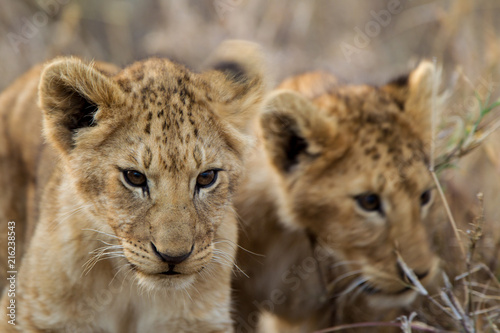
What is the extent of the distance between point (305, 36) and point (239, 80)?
14.6ft

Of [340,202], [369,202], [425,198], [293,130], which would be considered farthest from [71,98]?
[425,198]

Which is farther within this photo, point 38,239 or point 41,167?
point 41,167

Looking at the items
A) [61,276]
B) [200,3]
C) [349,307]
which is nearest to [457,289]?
[349,307]

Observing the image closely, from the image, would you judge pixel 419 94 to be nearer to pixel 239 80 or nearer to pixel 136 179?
pixel 239 80

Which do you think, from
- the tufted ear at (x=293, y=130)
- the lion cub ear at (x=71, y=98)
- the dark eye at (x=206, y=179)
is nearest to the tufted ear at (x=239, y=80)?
the tufted ear at (x=293, y=130)

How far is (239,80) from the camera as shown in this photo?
3.30 m

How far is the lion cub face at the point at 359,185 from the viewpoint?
3.68m

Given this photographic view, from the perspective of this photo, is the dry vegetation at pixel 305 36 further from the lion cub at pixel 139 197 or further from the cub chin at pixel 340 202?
the lion cub at pixel 139 197

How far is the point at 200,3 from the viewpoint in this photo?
24.9 ft

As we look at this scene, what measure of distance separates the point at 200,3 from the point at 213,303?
508 centimetres

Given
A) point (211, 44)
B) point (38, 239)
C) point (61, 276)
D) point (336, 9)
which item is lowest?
point (61, 276)

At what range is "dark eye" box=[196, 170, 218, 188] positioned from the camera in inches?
111

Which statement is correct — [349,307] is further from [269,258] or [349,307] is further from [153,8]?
[153,8]

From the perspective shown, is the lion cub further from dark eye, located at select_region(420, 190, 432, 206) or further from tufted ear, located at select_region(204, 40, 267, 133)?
dark eye, located at select_region(420, 190, 432, 206)
